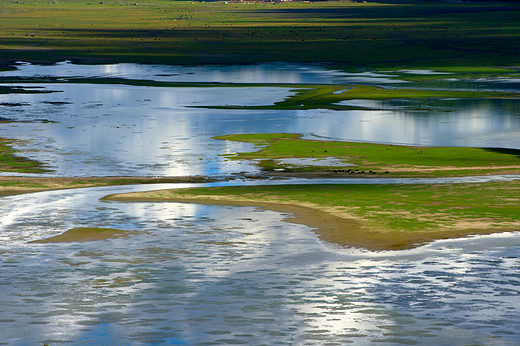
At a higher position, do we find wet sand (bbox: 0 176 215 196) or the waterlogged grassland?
wet sand (bbox: 0 176 215 196)

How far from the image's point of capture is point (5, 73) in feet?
231

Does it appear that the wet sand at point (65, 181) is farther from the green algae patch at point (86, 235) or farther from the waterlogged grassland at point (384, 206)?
the green algae patch at point (86, 235)

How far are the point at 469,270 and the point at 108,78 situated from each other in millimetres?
53724

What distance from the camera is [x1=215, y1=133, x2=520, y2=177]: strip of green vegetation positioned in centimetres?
2853

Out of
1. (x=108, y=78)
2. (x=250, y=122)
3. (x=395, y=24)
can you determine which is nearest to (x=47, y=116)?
(x=250, y=122)

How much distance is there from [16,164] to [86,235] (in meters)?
12.0

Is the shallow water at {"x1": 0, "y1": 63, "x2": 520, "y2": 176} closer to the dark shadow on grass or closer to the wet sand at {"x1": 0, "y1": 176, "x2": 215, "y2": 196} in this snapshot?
the wet sand at {"x1": 0, "y1": 176, "x2": 215, "y2": 196}

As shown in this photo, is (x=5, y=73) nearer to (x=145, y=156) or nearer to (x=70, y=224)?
(x=145, y=156)

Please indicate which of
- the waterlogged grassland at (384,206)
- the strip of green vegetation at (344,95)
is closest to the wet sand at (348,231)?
the waterlogged grassland at (384,206)

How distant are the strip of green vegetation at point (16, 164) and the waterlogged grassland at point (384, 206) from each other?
20.5ft

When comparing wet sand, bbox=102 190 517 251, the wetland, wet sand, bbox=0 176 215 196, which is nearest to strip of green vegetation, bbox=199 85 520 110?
the wetland

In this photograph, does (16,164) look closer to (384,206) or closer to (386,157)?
(386,157)

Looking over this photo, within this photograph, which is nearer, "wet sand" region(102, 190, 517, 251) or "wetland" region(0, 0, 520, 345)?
"wetland" region(0, 0, 520, 345)

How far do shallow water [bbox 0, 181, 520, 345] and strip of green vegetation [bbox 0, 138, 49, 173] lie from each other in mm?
8323
